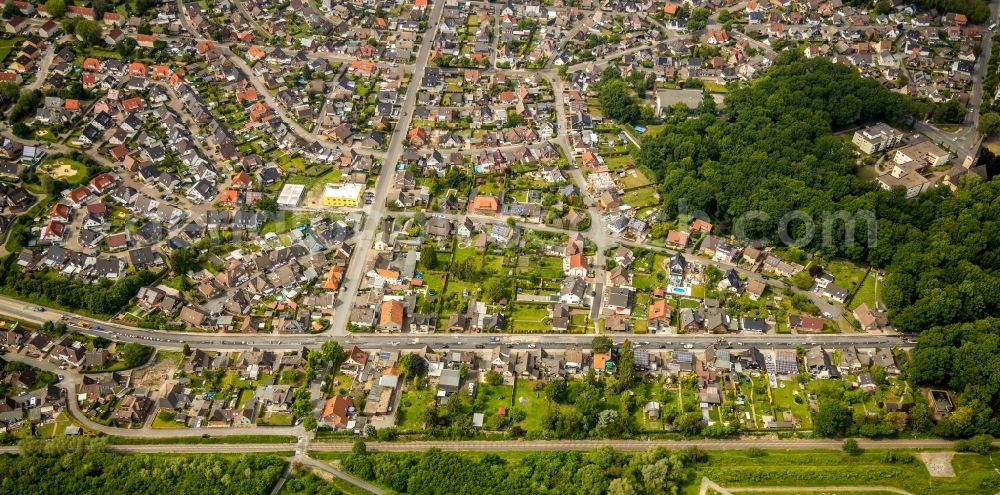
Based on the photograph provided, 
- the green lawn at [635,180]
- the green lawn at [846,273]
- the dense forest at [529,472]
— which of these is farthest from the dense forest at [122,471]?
the green lawn at [846,273]

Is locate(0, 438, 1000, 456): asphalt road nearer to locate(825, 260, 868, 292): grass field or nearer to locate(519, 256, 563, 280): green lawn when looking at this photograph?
locate(825, 260, 868, 292): grass field

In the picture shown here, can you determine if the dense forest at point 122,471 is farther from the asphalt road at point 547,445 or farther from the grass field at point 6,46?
the grass field at point 6,46

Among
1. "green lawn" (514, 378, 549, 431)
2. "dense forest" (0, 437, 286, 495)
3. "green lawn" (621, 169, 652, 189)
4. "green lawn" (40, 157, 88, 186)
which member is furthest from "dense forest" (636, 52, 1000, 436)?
"green lawn" (40, 157, 88, 186)

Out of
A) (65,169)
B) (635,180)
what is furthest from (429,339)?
(65,169)

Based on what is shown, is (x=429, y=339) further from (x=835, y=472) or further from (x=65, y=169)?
(x=65, y=169)

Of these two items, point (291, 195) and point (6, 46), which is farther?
point (6, 46)
